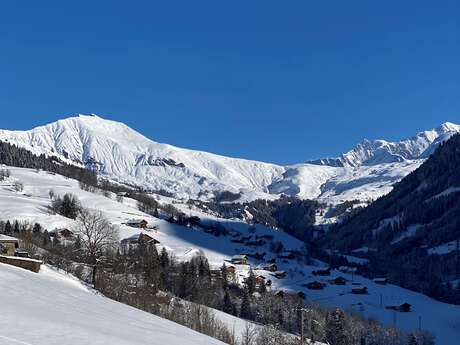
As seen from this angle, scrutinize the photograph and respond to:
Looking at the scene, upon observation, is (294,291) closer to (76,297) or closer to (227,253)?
(227,253)

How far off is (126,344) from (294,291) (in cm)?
13014

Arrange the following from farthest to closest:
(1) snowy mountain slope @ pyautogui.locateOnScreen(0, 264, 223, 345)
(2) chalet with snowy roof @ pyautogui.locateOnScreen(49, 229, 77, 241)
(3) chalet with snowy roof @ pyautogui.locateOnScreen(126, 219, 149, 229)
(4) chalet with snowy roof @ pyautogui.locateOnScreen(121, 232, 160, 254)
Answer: (3) chalet with snowy roof @ pyautogui.locateOnScreen(126, 219, 149, 229) < (4) chalet with snowy roof @ pyautogui.locateOnScreen(121, 232, 160, 254) < (2) chalet with snowy roof @ pyautogui.locateOnScreen(49, 229, 77, 241) < (1) snowy mountain slope @ pyautogui.locateOnScreen(0, 264, 223, 345)

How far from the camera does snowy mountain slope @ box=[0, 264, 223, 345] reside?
1970 centimetres

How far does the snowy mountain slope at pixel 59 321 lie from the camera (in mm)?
19703

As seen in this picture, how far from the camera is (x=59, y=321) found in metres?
23.7

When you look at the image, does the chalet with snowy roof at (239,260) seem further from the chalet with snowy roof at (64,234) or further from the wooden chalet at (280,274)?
the chalet with snowy roof at (64,234)

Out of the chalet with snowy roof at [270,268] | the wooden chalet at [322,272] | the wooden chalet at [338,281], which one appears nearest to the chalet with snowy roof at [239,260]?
the chalet with snowy roof at [270,268]

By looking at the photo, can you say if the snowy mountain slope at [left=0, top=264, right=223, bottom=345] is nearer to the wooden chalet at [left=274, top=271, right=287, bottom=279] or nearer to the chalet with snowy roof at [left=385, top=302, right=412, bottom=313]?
the chalet with snowy roof at [left=385, top=302, right=412, bottom=313]

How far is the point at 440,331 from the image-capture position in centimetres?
12581

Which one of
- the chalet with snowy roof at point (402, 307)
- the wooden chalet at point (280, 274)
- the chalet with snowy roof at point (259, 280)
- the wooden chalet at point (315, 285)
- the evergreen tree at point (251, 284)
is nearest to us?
the evergreen tree at point (251, 284)

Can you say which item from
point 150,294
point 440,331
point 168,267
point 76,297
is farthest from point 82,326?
point 440,331

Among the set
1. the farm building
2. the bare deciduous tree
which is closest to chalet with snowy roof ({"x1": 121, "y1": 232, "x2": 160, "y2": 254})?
the bare deciduous tree

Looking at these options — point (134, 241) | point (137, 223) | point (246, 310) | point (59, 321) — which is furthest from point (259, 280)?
point (59, 321)

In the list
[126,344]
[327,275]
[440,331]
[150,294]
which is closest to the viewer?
[126,344]
